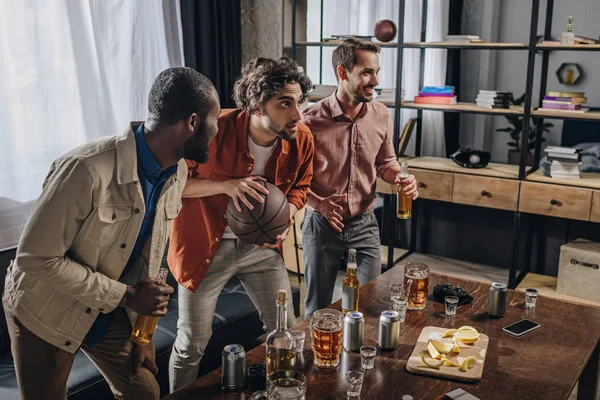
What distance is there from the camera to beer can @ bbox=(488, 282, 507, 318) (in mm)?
2170

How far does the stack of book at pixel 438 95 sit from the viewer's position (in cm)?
427

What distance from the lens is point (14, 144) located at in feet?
10.6

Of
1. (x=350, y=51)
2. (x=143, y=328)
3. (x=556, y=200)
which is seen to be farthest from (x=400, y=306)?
(x=556, y=200)

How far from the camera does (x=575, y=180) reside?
12.5 feet

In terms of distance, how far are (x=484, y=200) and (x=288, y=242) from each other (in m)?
1.34

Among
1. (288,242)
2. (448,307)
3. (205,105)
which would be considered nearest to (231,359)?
(205,105)

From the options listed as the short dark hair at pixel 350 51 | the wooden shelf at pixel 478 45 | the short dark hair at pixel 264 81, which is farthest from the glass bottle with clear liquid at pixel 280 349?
the wooden shelf at pixel 478 45

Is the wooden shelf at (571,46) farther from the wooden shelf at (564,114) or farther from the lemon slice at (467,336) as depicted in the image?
the lemon slice at (467,336)

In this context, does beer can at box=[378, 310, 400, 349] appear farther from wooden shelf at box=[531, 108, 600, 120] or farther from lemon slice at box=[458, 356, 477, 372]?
wooden shelf at box=[531, 108, 600, 120]

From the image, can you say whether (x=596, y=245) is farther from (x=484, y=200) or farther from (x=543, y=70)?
(x=543, y=70)

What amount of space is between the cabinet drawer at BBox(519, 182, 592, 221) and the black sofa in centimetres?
159

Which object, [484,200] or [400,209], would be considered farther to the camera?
[484,200]

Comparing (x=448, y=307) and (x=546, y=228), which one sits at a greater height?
(x=448, y=307)

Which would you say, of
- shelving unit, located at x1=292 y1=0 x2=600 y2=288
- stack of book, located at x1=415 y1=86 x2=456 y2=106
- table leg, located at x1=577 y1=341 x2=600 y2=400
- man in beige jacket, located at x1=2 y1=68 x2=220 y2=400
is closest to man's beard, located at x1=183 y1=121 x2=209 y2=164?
man in beige jacket, located at x1=2 y1=68 x2=220 y2=400
